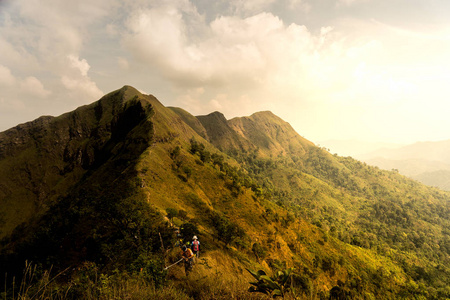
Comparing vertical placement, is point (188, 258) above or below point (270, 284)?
below

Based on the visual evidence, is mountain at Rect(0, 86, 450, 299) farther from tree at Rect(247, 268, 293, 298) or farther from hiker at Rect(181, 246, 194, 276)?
hiker at Rect(181, 246, 194, 276)

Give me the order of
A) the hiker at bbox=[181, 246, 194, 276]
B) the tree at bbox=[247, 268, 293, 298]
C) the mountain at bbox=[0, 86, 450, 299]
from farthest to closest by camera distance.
→ the hiker at bbox=[181, 246, 194, 276] → the mountain at bbox=[0, 86, 450, 299] → the tree at bbox=[247, 268, 293, 298]

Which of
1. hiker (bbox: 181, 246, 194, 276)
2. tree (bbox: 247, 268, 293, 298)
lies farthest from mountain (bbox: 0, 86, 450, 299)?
hiker (bbox: 181, 246, 194, 276)

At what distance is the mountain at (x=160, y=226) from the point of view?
12711 mm

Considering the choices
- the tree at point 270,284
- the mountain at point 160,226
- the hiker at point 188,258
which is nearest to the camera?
the tree at point 270,284

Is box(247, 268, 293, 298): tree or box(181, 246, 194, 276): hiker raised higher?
box(247, 268, 293, 298): tree

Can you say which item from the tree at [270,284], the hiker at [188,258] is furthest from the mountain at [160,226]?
the hiker at [188,258]

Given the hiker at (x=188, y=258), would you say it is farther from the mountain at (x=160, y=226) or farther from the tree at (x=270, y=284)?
the tree at (x=270, y=284)

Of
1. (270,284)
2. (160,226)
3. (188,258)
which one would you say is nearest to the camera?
(270,284)

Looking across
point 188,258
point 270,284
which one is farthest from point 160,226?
point 270,284

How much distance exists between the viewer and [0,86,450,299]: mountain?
41.7 feet

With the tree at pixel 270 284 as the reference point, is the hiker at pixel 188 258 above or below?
below

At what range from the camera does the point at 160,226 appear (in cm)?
2745

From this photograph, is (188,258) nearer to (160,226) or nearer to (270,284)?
(270,284)
